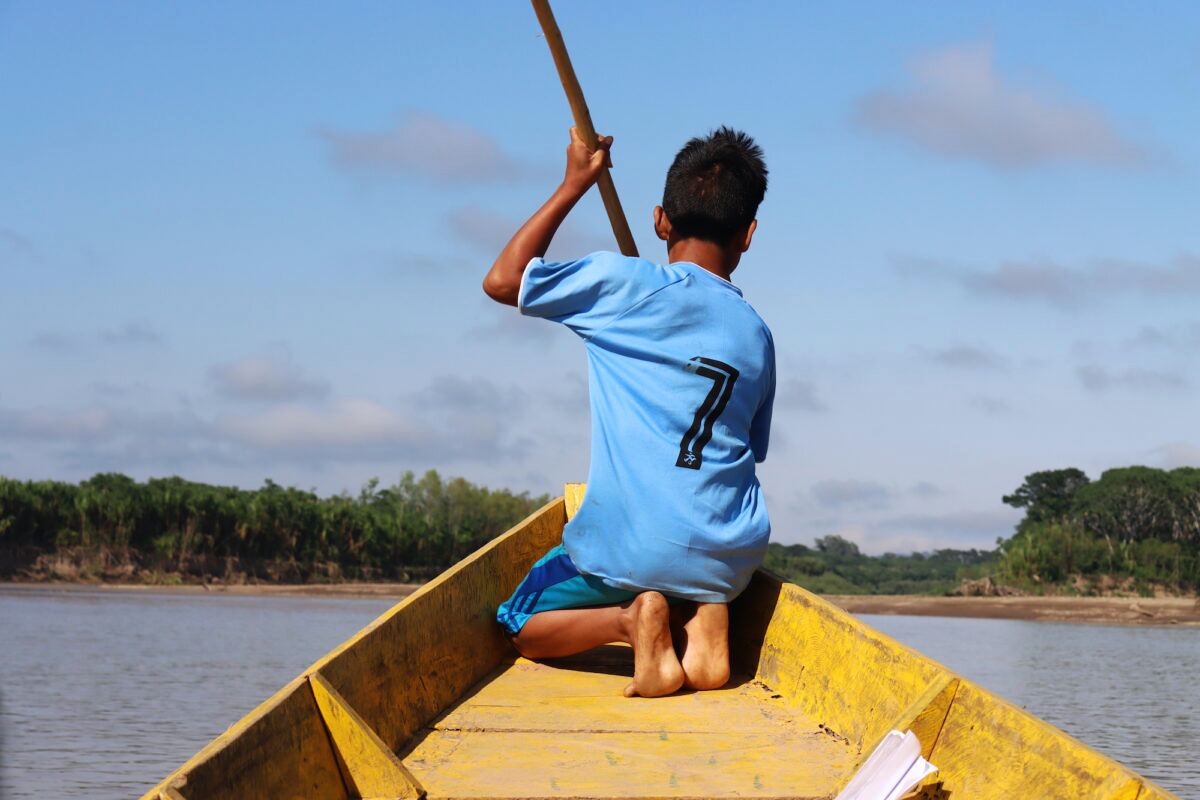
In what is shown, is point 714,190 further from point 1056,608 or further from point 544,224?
point 1056,608

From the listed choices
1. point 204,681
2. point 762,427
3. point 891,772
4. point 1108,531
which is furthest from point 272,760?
point 1108,531

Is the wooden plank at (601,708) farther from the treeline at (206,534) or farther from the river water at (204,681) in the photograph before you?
the treeline at (206,534)

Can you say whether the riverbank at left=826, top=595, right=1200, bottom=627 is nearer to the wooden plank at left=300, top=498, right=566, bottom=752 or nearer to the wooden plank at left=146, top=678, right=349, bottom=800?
the wooden plank at left=300, top=498, right=566, bottom=752

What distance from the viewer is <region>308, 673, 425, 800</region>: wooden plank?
1834 mm

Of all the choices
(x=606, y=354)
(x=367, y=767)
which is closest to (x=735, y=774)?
(x=367, y=767)

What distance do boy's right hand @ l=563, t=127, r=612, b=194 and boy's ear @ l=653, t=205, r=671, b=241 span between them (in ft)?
0.55

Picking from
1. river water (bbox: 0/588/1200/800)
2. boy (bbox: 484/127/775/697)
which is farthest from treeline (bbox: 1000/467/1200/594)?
boy (bbox: 484/127/775/697)

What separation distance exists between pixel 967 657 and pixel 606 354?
71.1ft

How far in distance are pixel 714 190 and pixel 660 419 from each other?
58 centimetres

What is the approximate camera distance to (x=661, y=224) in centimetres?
277

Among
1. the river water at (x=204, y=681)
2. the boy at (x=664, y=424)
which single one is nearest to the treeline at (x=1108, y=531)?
the river water at (x=204, y=681)

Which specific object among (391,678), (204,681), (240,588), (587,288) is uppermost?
(587,288)

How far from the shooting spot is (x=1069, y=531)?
45781mm

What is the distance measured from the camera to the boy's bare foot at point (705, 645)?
103 inches
